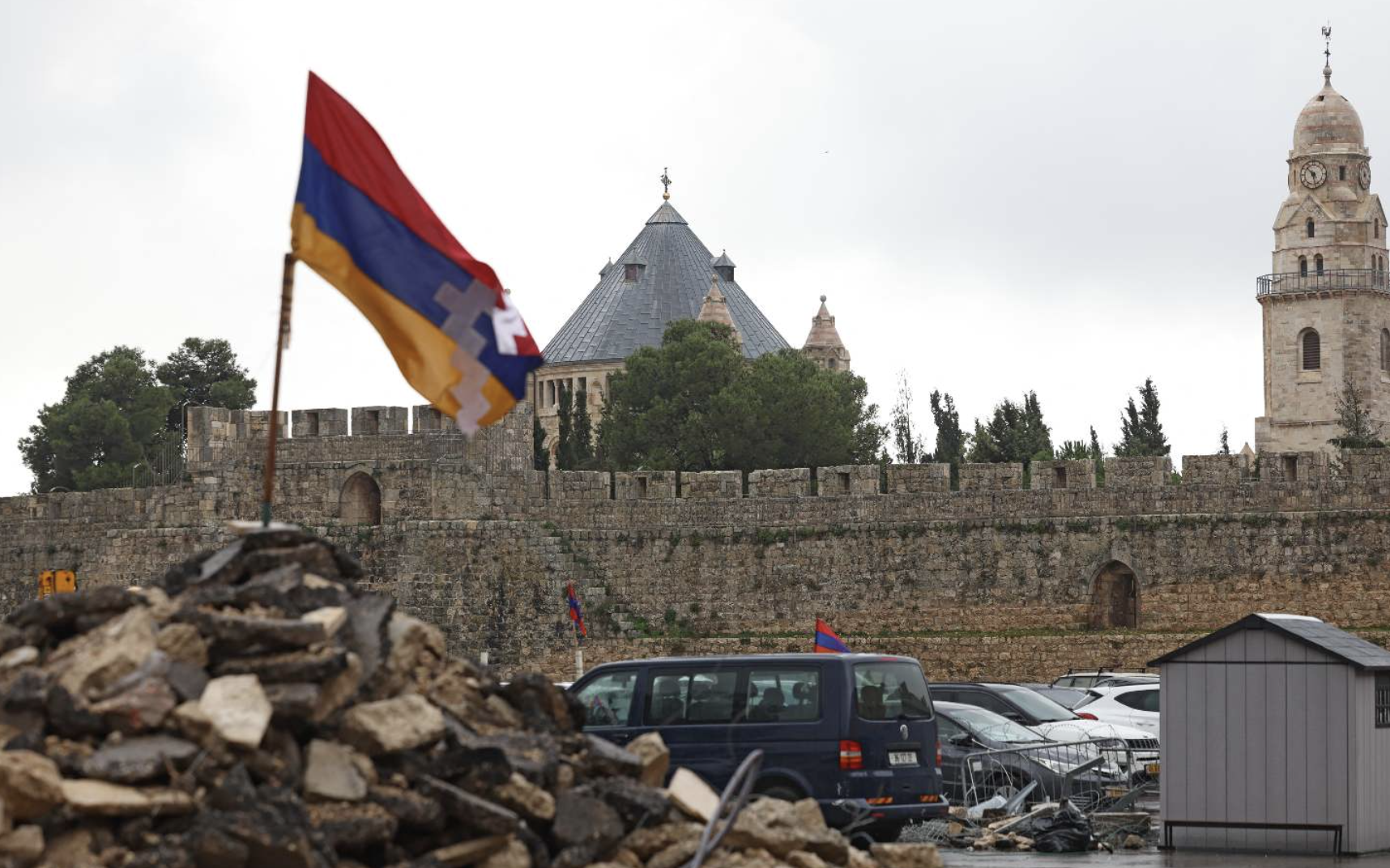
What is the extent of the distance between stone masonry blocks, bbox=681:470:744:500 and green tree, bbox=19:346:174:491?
29341 millimetres

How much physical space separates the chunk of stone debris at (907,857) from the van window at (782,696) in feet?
14.3

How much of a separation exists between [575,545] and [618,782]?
970 inches

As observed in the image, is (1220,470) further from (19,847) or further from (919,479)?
(19,847)

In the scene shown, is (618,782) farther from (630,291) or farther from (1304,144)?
(630,291)

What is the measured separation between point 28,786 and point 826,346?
75.5 m

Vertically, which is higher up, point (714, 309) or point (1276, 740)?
point (714, 309)

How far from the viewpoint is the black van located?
55.7ft

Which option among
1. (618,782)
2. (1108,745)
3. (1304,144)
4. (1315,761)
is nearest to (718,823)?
(618,782)

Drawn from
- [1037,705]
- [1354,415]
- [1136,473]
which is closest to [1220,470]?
[1136,473]

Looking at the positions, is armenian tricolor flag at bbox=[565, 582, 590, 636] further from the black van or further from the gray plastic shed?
the gray plastic shed

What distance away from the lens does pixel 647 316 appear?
84.8m

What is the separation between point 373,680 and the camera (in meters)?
11.7

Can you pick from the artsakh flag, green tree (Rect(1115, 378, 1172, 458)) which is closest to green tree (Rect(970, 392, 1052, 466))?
green tree (Rect(1115, 378, 1172, 458))

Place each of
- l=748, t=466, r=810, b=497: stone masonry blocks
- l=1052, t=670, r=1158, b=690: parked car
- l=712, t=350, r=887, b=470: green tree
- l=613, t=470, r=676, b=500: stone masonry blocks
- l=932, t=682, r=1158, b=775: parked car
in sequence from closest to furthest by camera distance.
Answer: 1. l=932, t=682, r=1158, b=775: parked car
2. l=1052, t=670, r=1158, b=690: parked car
3. l=748, t=466, r=810, b=497: stone masonry blocks
4. l=613, t=470, r=676, b=500: stone masonry blocks
5. l=712, t=350, r=887, b=470: green tree
